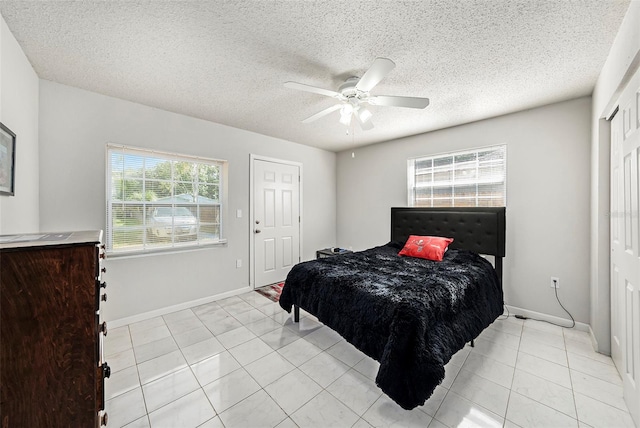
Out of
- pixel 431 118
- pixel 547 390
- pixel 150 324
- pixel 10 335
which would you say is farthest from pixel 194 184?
pixel 547 390

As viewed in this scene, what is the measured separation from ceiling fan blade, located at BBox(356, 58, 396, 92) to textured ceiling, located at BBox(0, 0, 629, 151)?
24 centimetres

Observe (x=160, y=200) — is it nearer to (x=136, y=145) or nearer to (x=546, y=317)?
(x=136, y=145)

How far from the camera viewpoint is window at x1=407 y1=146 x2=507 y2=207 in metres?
3.12

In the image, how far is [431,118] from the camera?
3.12 meters

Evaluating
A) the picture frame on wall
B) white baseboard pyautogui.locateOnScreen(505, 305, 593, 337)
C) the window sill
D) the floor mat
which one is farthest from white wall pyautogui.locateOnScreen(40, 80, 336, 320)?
white baseboard pyautogui.locateOnScreen(505, 305, 593, 337)

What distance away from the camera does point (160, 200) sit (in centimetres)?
297

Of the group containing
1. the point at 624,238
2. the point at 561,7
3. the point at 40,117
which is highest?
the point at 561,7

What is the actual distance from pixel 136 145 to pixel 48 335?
94.5 inches

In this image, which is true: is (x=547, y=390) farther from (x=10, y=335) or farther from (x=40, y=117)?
(x=40, y=117)

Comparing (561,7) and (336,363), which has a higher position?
(561,7)

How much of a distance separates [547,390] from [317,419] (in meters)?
1.59

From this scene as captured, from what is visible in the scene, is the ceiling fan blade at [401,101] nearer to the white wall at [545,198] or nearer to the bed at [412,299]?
the bed at [412,299]

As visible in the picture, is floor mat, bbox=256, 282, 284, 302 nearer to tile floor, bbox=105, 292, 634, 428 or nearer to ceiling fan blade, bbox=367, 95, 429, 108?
tile floor, bbox=105, 292, 634, 428

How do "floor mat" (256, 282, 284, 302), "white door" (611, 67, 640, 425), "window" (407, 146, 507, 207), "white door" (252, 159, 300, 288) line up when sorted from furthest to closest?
"white door" (252, 159, 300, 288) → "floor mat" (256, 282, 284, 302) → "window" (407, 146, 507, 207) → "white door" (611, 67, 640, 425)
